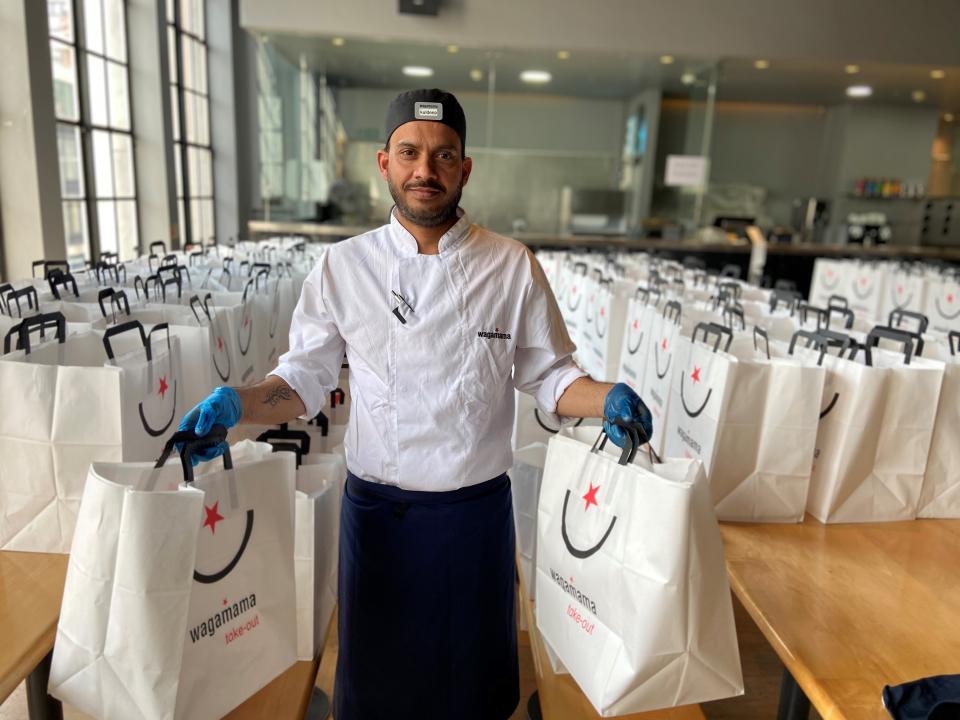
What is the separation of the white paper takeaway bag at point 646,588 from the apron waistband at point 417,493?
0.78 feet

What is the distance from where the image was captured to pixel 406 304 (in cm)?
135

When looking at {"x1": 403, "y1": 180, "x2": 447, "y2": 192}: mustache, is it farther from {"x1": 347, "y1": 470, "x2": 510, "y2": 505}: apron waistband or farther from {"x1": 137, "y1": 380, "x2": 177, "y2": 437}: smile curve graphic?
{"x1": 137, "y1": 380, "x2": 177, "y2": 437}: smile curve graphic

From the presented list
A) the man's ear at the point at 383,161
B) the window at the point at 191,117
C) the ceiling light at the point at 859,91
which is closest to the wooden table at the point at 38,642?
the man's ear at the point at 383,161

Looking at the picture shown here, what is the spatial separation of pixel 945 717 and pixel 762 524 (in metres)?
0.73

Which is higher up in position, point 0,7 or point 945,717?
point 0,7

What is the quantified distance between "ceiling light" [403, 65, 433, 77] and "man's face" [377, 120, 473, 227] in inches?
316

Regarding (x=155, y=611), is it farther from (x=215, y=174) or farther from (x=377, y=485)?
(x=215, y=174)

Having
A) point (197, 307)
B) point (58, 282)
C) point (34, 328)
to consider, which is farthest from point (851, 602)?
point (58, 282)

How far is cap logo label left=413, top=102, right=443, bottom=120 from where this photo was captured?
131cm

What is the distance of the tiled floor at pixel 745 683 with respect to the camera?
202 centimetres

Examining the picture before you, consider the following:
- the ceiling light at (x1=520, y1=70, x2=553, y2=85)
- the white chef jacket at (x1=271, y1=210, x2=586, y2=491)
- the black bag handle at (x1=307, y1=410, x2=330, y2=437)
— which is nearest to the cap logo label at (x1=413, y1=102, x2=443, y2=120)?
the white chef jacket at (x1=271, y1=210, x2=586, y2=491)

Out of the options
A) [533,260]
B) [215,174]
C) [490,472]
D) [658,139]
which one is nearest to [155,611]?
[490,472]

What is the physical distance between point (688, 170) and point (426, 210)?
322 inches

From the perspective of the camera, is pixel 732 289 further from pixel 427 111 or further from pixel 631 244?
pixel 631 244
